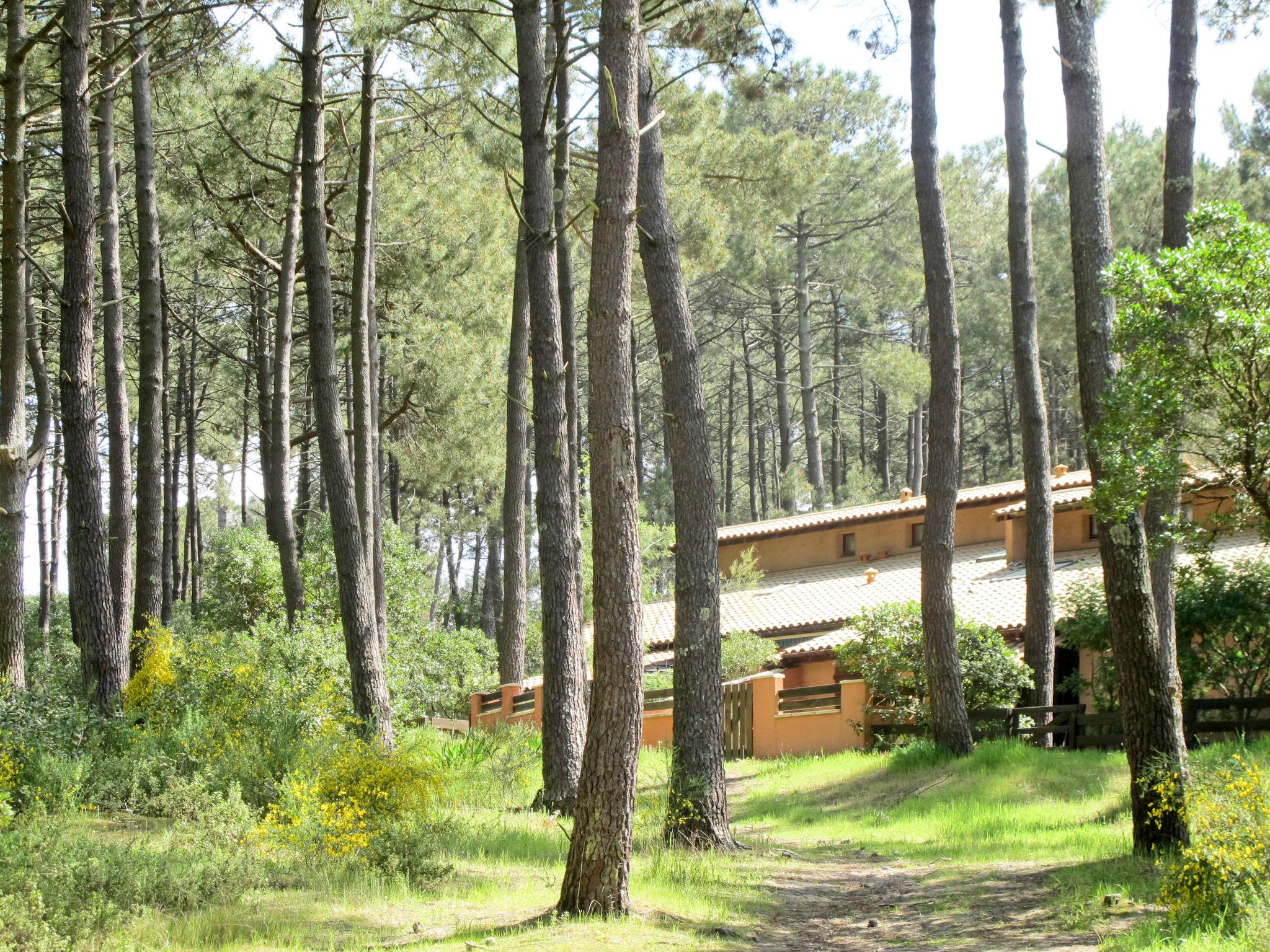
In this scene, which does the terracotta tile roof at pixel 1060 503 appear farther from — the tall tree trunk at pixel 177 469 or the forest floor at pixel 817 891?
the tall tree trunk at pixel 177 469

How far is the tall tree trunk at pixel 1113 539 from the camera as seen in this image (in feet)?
27.0

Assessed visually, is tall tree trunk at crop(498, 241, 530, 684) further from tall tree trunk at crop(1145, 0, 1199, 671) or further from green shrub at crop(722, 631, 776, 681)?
tall tree trunk at crop(1145, 0, 1199, 671)

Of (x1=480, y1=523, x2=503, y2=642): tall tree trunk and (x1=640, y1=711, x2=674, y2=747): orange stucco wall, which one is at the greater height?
(x1=480, y1=523, x2=503, y2=642): tall tree trunk

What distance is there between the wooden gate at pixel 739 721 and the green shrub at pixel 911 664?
211 cm

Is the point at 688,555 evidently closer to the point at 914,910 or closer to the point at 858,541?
the point at 914,910

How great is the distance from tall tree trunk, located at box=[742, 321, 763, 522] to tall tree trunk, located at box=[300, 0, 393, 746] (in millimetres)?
29092

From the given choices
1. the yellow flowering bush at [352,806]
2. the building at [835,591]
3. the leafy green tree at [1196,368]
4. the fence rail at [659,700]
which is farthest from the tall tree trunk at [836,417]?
the yellow flowering bush at [352,806]

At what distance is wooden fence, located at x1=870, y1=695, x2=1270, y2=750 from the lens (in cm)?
1268

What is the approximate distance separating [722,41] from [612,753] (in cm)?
804

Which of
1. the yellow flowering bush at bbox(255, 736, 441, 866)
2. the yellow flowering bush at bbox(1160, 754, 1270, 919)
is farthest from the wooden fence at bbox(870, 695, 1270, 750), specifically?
the yellow flowering bush at bbox(255, 736, 441, 866)

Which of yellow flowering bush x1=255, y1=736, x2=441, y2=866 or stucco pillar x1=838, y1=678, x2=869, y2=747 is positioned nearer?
yellow flowering bush x1=255, y1=736, x2=441, y2=866

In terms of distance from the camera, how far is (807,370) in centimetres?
3481

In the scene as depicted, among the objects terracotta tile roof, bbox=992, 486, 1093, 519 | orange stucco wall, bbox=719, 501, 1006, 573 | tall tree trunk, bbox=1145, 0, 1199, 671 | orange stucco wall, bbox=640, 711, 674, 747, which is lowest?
orange stucco wall, bbox=640, 711, 674, 747

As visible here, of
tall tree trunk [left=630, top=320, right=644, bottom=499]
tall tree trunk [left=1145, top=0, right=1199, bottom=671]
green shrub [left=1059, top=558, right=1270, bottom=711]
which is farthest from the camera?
tall tree trunk [left=630, top=320, right=644, bottom=499]
